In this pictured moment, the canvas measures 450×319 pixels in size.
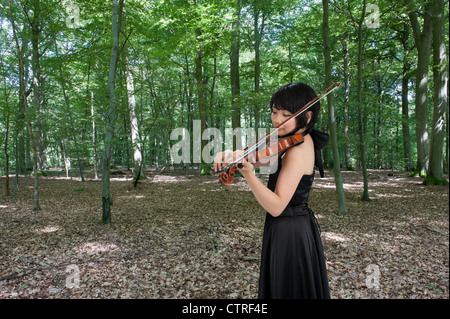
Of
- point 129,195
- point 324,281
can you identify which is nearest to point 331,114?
point 324,281

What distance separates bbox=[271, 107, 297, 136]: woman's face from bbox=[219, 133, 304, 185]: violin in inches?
1.8

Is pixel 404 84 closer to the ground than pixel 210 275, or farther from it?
farther from it

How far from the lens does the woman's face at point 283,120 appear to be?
1.31 metres

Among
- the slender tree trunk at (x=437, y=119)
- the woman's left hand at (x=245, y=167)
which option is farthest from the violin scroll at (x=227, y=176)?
the slender tree trunk at (x=437, y=119)

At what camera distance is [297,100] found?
4.22 feet

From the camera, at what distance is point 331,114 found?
18.6ft

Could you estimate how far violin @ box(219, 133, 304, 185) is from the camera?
1245 millimetres

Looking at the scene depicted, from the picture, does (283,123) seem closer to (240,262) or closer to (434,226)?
(240,262)

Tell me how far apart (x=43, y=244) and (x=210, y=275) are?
3267 mm
